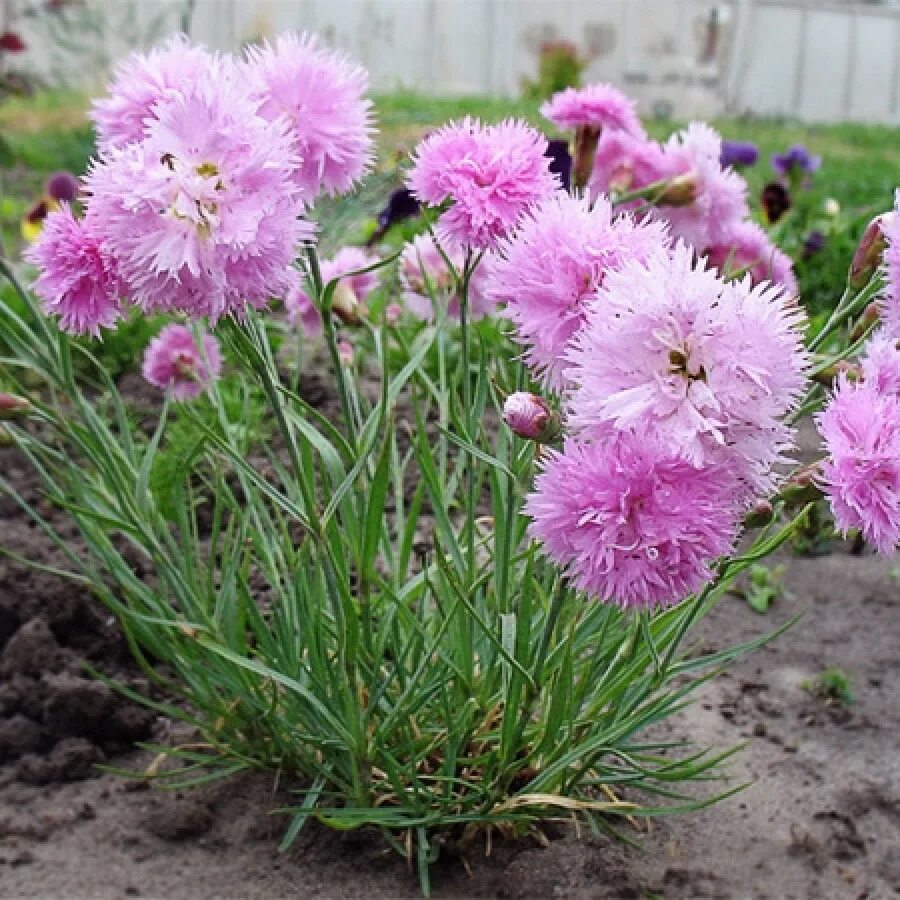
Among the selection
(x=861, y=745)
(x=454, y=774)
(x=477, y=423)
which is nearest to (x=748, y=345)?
(x=477, y=423)

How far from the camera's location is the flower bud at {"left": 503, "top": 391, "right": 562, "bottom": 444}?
92 centimetres

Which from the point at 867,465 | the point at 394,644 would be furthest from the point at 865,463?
the point at 394,644

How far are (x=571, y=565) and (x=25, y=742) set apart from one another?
39.1 inches

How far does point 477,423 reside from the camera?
1.33 meters

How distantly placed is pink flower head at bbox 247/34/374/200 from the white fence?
8258 millimetres

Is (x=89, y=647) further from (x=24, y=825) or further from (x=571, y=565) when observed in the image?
(x=571, y=565)

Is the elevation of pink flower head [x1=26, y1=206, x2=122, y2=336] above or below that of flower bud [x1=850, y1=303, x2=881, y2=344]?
above

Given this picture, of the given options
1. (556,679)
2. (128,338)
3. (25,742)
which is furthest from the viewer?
(128,338)

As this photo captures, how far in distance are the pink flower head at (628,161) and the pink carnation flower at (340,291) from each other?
0.88ft

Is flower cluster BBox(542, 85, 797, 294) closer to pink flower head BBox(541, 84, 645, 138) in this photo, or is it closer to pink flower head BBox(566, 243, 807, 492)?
pink flower head BBox(541, 84, 645, 138)

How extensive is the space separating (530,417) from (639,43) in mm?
11542

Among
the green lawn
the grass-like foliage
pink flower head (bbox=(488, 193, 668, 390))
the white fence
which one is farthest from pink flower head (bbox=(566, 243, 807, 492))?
the white fence

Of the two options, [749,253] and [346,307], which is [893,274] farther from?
[346,307]

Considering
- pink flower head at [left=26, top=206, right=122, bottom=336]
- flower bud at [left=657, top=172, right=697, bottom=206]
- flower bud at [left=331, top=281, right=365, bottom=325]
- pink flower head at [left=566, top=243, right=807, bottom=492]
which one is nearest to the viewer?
pink flower head at [left=566, top=243, right=807, bottom=492]
